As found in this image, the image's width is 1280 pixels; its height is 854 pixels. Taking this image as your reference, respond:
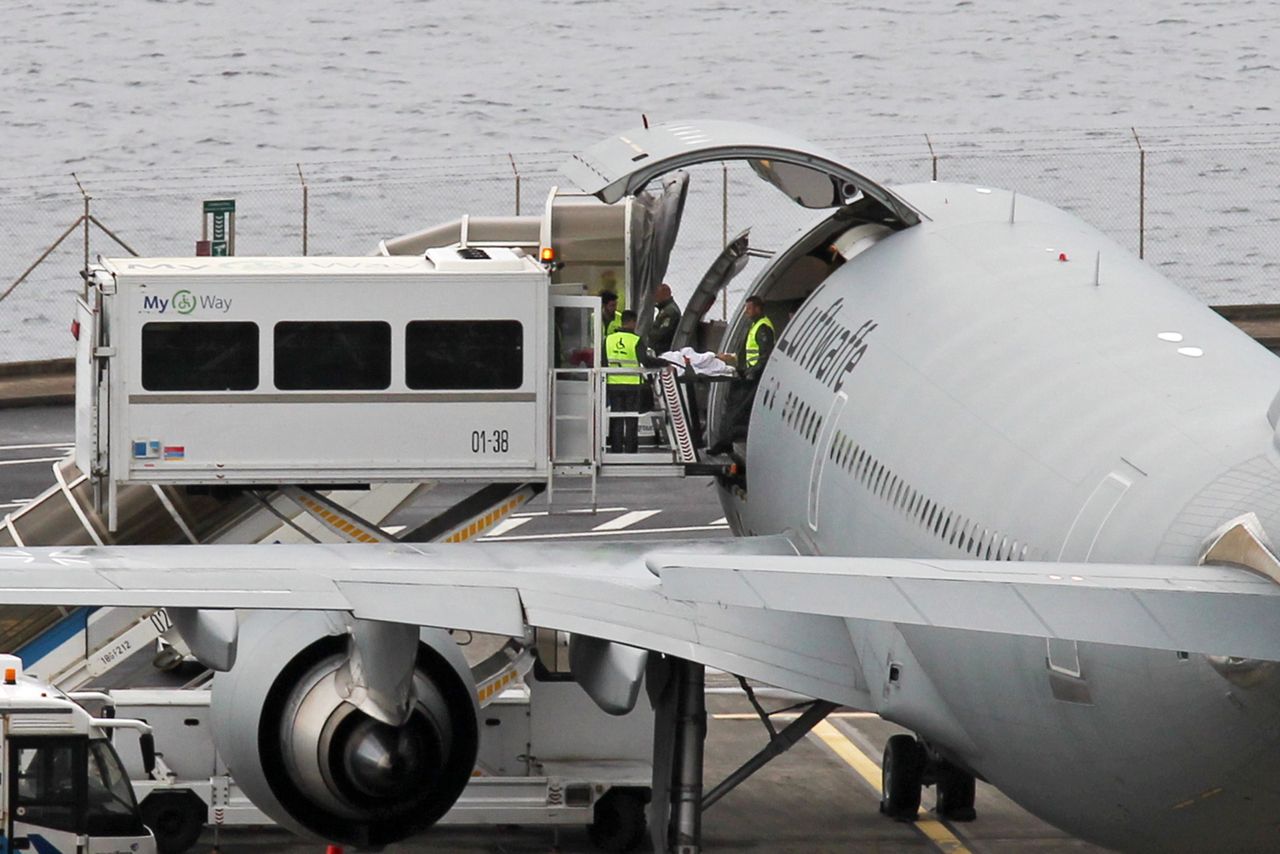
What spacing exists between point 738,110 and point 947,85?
15.5 metres

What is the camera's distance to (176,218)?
308 feet

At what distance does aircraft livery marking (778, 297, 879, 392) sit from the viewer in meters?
22.9

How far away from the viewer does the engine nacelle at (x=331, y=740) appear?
19.8m

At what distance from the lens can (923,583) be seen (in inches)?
530

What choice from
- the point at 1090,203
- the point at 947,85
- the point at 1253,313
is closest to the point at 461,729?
the point at 1253,313

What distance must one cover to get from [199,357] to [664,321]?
6737 millimetres

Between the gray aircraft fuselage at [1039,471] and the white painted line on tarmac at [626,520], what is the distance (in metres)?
15.2

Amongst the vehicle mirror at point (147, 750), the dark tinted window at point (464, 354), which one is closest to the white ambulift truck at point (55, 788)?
the vehicle mirror at point (147, 750)

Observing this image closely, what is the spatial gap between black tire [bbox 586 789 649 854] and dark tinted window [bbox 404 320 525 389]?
471cm

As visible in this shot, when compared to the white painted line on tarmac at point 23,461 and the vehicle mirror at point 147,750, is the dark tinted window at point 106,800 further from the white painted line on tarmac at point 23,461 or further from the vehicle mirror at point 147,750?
the white painted line on tarmac at point 23,461

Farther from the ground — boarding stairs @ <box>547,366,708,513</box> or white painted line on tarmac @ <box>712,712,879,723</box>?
boarding stairs @ <box>547,366,708,513</box>

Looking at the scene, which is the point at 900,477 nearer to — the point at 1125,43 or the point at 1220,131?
the point at 1220,131

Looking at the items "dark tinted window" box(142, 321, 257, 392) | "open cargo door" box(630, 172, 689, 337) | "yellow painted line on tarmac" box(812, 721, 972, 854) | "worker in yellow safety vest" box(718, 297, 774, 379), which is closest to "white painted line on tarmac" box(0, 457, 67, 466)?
"open cargo door" box(630, 172, 689, 337)

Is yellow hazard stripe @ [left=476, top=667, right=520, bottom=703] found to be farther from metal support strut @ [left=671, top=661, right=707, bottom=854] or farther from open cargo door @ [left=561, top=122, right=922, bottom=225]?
open cargo door @ [left=561, top=122, right=922, bottom=225]
